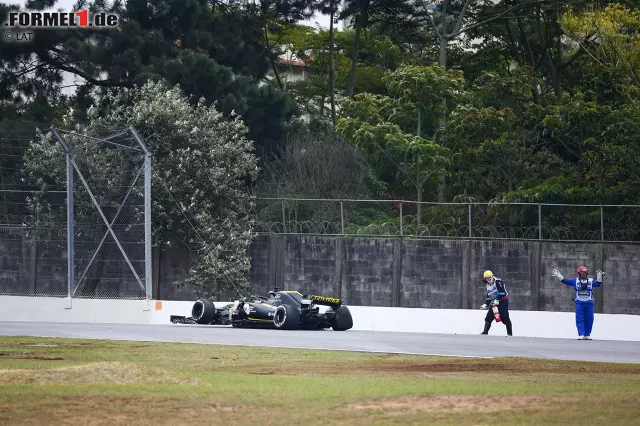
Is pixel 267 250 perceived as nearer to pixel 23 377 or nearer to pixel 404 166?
pixel 404 166

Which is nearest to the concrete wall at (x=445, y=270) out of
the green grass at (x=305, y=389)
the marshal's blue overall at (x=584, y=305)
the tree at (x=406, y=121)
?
the marshal's blue overall at (x=584, y=305)

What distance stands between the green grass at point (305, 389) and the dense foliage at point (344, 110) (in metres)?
15.4

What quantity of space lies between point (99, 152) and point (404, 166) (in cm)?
1169

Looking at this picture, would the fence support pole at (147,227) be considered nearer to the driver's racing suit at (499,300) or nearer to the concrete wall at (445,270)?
the concrete wall at (445,270)

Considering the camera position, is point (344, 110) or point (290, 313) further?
point (344, 110)

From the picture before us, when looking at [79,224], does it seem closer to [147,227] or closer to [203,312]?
[147,227]

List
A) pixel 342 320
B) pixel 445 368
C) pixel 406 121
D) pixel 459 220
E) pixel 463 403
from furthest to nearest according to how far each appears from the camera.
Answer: pixel 406 121 < pixel 459 220 < pixel 342 320 < pixel 445 368 < pixel 463 403

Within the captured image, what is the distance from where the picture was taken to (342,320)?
29.2m

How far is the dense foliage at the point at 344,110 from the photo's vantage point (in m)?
37.4

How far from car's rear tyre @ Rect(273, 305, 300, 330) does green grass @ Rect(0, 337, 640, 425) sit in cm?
697

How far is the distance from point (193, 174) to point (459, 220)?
29.2ft

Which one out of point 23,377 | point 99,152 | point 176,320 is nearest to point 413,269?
point 176,320

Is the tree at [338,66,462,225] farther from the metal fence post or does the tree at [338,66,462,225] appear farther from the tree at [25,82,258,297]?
the metal fence post

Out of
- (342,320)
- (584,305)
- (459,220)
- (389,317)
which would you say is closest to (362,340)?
(342,320)
